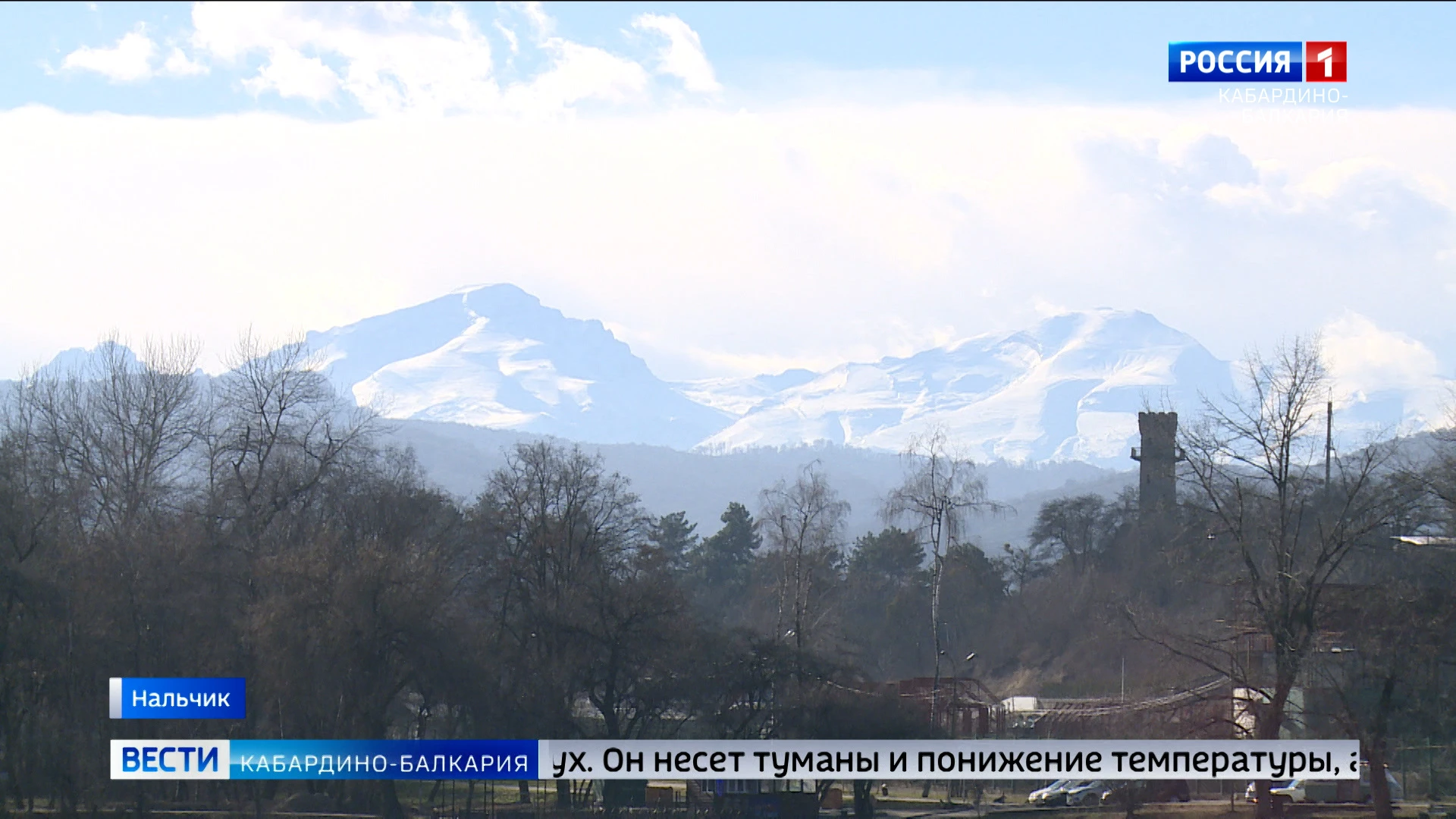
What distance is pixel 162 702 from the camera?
1382 inches

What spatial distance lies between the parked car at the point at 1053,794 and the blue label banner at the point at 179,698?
926 inches

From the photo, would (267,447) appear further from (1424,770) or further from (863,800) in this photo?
(1424,770)

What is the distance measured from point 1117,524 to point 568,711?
7612 cm

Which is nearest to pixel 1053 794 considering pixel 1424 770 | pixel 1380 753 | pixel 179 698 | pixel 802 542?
pixel 1424 770

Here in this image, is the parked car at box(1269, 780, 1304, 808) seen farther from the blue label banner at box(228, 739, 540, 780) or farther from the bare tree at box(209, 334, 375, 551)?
the bare tree at box(209, 334, 375, 551)

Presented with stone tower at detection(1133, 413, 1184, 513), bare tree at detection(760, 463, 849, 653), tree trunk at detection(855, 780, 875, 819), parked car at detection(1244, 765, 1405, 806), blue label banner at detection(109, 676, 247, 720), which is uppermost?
stone tower at detection(1133, 413, 1184, 513)

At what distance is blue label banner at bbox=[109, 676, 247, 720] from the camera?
34719 millimetres

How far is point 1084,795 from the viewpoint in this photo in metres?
45.2

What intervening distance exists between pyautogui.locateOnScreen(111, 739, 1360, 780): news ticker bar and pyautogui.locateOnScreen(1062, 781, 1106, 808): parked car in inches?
432

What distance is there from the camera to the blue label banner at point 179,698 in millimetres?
34719

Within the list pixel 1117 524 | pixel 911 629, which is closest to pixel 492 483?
pixel 911 629

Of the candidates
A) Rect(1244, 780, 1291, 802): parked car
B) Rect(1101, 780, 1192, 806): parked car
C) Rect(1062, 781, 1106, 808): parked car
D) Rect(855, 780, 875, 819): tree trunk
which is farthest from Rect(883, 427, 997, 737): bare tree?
Rect(1244, 780, 1291, 802): parked car

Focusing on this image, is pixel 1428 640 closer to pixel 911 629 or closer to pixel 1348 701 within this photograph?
pixel 1348 701

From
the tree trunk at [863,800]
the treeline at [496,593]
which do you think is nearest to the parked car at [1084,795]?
the treeline at [496,593]
